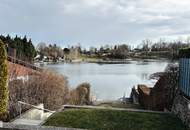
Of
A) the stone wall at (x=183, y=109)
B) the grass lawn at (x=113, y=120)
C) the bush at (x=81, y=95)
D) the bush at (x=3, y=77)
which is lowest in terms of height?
the bush at (x=81, y=95)

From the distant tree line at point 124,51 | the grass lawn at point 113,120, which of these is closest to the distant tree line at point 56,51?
the distant tree line at point 124,51

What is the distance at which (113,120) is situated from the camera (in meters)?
10.3

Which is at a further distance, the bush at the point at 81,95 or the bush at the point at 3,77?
the bush at the point at 81,95

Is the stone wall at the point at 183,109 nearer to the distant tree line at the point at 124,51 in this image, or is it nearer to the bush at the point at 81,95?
the bush at the point at 81,95

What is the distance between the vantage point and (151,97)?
1722cm

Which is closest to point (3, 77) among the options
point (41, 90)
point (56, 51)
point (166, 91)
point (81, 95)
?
point (41, 90)

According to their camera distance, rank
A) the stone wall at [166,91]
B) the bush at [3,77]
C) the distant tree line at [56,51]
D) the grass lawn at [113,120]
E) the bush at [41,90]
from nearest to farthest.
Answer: the bush at [3,77], the grass lawn at [113,120], the stone wall at [166,91], the bush at [41,90], the distant tree line at [56,51]

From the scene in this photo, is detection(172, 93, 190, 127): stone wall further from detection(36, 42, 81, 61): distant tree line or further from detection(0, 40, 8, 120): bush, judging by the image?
detection(36, 42, 81, 61): distant tree line

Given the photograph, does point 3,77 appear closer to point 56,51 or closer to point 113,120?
point 113,120

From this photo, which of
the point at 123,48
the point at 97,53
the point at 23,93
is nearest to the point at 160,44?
the point at 123,48

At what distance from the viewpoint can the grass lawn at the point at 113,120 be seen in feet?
31.5

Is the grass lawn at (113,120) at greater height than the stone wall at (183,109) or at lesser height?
lesser

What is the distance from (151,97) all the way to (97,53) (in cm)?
8791

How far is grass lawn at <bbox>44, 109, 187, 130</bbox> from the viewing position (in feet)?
31.5
